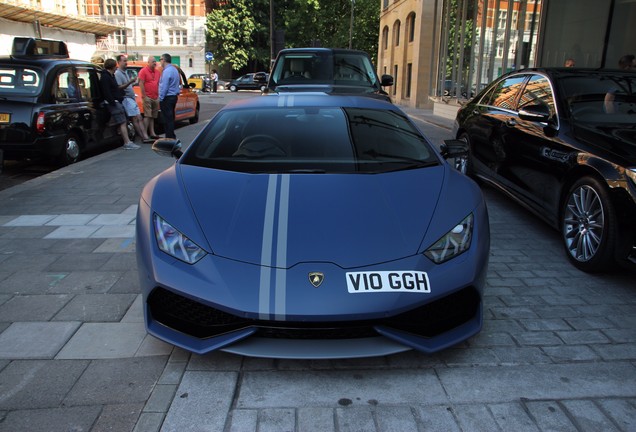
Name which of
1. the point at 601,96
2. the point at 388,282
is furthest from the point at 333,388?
the point at 601,96

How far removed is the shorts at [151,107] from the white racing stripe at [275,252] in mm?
8817

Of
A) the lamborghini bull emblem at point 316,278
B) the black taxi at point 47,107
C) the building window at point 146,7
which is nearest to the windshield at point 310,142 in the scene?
the lamborghini bull emblem at point 316,278

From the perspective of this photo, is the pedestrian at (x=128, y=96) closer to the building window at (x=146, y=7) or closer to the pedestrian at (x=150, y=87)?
the pedestrian at (x=150, y=87)

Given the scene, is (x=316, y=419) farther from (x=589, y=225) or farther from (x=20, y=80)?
(x=20, y=80)

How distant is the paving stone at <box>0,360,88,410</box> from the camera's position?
2.42 m

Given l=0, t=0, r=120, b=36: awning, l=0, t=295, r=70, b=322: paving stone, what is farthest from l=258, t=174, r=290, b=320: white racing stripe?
l=0, t=0, r=120, b=36: awning

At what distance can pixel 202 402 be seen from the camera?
242 centimetres

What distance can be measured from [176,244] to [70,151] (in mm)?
6706

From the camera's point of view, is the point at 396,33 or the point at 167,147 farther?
the point at 396,33

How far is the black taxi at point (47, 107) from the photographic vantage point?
24.5 ft

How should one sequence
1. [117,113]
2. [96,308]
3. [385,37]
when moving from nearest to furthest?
[96,308] → [117,113] → [385,37]

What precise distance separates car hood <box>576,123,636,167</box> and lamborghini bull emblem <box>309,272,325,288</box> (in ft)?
8.52

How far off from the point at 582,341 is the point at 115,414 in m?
2.59

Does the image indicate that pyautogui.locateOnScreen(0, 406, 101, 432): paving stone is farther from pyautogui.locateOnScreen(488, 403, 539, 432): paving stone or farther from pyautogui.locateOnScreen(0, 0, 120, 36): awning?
pyautogui.locateOnScreen(0, 0, 120, 36): awning
